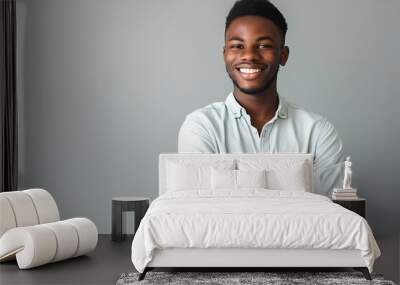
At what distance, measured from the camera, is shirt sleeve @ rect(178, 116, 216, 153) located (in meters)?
6.99

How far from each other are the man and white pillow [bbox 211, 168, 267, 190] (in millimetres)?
748

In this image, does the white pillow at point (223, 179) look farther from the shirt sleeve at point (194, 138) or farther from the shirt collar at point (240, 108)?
the shirt collar at point (240, 108)

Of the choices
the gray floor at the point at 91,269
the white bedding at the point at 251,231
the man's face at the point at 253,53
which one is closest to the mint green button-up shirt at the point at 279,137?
the man's face at the point at 253,53

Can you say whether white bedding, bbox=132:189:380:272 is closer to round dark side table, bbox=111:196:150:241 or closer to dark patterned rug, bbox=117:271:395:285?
dark patterned rug, bbox=117:271:395:285

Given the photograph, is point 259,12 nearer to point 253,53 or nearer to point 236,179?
point 253,53

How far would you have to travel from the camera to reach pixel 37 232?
5.23 metres

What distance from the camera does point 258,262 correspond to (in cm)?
479

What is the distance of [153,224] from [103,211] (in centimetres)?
288

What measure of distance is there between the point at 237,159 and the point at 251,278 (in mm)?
2014

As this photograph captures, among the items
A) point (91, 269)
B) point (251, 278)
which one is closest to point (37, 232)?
point (91, 269)

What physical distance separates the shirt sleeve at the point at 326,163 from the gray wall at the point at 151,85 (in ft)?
1.34

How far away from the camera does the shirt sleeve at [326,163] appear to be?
7000 millimetres

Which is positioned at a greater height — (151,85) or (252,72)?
(252,72)

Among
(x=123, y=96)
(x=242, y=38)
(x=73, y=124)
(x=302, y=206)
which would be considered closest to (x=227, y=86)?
(x=242, y=38)
